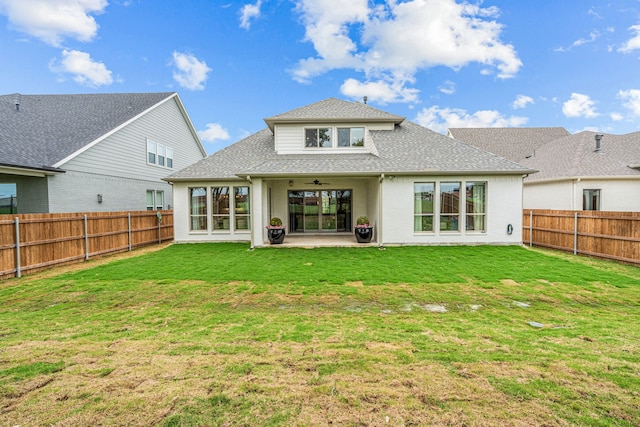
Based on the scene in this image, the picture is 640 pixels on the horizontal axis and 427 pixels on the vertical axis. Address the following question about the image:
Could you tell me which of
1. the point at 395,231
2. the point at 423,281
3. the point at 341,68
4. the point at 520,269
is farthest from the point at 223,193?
the point at 341,68

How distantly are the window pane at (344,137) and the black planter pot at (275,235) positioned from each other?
4881 mm

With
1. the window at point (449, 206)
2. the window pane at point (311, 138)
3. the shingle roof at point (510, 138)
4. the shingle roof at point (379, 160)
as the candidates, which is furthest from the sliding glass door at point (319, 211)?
the shingle roof at point (510, 138)

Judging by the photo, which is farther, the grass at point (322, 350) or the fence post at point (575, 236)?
the fence post at point (575, 236)

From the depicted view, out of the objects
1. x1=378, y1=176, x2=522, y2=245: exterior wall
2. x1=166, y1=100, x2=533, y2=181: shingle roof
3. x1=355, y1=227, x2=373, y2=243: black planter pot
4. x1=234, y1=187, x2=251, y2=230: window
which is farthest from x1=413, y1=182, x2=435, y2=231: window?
x1=234, y1=187, x2=251, y2=230: window

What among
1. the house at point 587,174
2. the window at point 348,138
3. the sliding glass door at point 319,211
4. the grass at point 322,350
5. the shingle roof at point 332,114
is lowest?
the grass at point 322,350

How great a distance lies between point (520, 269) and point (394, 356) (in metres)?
6.41

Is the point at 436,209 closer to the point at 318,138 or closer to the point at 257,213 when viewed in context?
the point at 318,138

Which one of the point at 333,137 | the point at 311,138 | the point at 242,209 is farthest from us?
the point at 311,138

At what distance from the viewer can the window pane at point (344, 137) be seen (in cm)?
1391

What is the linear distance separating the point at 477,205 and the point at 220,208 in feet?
35.2

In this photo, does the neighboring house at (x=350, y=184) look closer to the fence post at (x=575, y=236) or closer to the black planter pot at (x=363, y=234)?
the black planter pot at (x=363, y=234)

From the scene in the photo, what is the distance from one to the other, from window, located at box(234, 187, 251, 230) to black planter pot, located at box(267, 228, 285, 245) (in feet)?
5.68

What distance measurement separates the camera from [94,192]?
13266mm

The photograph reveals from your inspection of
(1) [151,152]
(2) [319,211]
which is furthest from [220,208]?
(1) [151,152]
